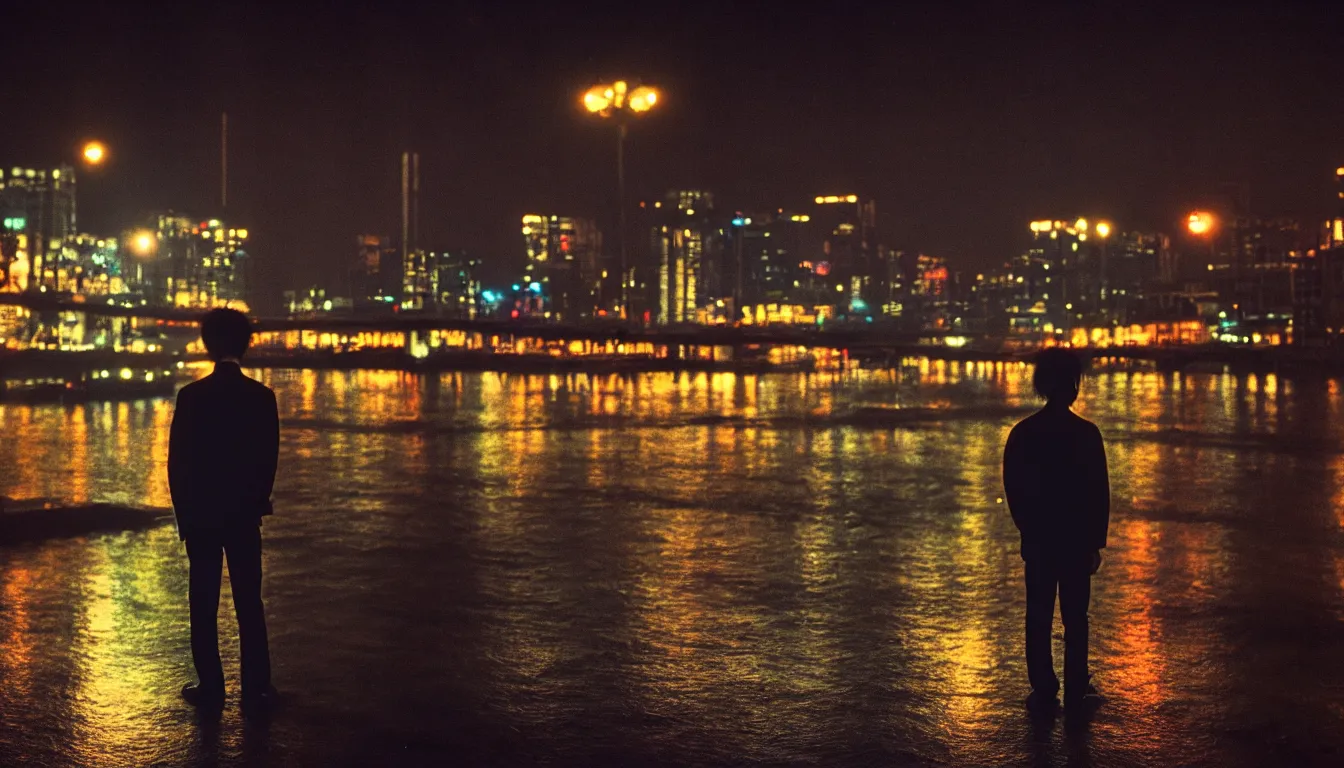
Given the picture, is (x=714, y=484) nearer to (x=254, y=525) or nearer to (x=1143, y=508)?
(x=1143, y=508)

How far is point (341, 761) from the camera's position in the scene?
19.3ft

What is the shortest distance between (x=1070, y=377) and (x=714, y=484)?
37.6ft

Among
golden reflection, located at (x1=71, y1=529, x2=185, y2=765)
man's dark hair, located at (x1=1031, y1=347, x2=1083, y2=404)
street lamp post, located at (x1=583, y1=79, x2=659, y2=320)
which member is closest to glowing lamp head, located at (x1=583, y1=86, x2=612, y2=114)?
→ street lamp post, located at (x1=583, y1=79, x2=659, y2=320)

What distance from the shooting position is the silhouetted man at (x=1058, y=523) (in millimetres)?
6719

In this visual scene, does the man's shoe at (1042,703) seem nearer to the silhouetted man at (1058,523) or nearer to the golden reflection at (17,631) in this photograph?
the silhouetted man at (1058,523)

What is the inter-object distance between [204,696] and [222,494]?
1.10 meters

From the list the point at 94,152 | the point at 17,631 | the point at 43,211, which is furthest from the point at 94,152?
the point at 43,211

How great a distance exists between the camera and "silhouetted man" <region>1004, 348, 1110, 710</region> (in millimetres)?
6719

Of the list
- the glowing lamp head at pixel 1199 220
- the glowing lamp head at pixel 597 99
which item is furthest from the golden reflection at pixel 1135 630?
the glowing lamp head at pixel 1199 220

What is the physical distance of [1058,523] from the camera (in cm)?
674

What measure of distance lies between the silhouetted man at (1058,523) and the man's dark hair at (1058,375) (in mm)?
31

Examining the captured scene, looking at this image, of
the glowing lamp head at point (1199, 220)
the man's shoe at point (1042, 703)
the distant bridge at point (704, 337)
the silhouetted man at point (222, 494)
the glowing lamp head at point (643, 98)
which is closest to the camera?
the silhouetted man at point (222, 494)


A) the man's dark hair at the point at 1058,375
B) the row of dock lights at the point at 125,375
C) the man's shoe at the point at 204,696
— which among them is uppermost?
the man's dark hair at the point at 1058,375

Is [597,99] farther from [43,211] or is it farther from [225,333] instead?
[43,211]
